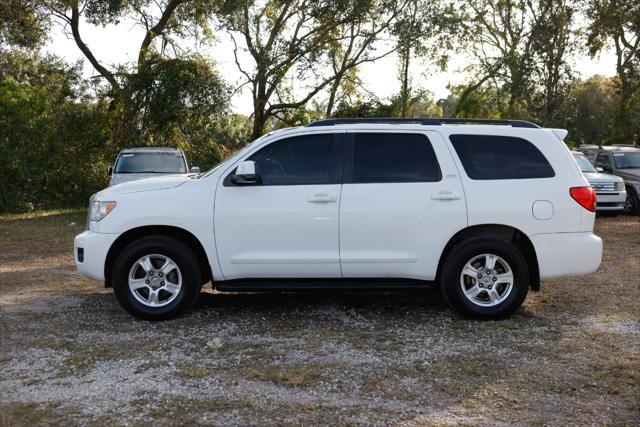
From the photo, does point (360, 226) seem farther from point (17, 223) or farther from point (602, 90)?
point (602, 90)

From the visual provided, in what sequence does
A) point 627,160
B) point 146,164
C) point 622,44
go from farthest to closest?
1. point 622,44
2. point 627,160
3. point 146,164

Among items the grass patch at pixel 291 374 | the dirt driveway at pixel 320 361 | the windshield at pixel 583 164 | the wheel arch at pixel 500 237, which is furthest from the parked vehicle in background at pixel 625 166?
the grass patch at pixel 291 374

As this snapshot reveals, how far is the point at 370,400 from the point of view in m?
4.64

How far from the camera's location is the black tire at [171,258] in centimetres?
669

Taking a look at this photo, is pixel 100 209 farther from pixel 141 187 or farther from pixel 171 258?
pixel 171 258

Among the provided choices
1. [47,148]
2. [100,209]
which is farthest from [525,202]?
[47,148]

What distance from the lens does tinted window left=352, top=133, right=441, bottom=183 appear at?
6.80m

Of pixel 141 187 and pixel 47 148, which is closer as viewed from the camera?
pixel 141 187

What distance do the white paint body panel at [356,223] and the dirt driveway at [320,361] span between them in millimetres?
569

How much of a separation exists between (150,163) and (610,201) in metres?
11.0

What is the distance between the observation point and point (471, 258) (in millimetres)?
6672

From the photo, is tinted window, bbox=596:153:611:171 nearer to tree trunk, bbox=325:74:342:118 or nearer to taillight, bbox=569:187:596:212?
tree trunk, bbox=325:74:342:118

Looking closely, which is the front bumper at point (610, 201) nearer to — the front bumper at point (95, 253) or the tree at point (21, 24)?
the front bumper at point (95, 253)

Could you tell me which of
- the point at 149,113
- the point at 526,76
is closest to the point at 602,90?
the point at 526,76
